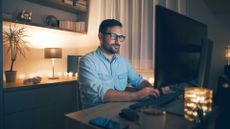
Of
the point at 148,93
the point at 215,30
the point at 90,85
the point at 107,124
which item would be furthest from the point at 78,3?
the point at 107,124

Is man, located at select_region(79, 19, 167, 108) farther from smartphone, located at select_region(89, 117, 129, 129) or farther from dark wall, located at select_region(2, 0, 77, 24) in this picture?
dark wall, located at select_region(2, 0, 77, 24)

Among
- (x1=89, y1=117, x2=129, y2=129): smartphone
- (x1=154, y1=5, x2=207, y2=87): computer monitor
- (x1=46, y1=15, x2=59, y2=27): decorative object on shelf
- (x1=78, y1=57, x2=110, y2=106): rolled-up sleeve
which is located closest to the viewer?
(x1=89, y1=117, x2=129, y2=129): smartphone

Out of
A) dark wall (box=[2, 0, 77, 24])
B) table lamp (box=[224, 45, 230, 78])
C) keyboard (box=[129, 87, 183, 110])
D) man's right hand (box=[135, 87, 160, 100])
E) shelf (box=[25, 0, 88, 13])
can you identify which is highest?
shelf (box=[25, 0, 88, 13])

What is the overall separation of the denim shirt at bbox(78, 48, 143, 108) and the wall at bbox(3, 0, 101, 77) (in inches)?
56.8

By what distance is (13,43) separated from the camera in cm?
258

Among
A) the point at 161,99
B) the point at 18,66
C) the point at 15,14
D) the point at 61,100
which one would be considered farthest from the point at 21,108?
the point at 161,99

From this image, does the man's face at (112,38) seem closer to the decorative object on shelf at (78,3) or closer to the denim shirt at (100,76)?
the denim shirt at (100,76)

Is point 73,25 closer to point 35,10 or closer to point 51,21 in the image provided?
point 51,21

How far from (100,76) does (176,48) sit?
775 millimetres

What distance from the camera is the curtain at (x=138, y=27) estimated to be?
2.71 m

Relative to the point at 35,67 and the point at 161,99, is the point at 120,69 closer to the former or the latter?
the point at 161,99

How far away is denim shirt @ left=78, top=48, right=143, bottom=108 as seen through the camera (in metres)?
1.38

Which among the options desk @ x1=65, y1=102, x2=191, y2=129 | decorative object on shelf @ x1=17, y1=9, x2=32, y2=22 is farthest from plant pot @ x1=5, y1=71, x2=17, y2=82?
desk @ x1=65, y1=102, x2=191, y2=129

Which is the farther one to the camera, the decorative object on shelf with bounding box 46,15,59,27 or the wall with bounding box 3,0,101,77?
the decorative object on shelf with bounding box 46,15,59,27
